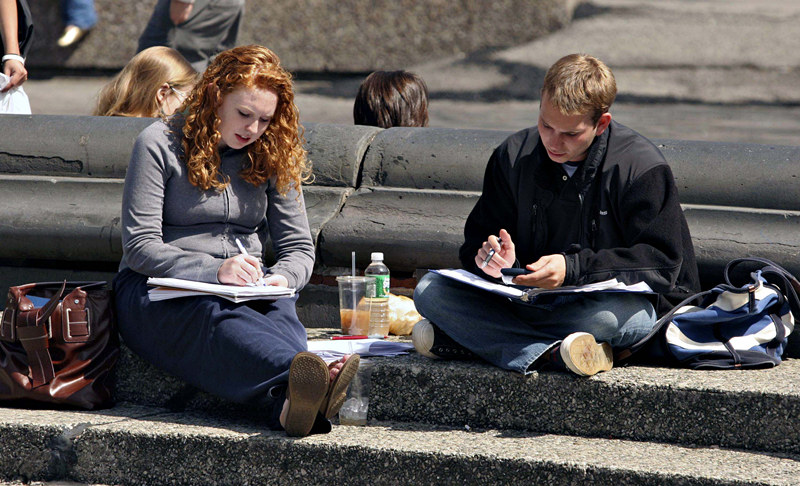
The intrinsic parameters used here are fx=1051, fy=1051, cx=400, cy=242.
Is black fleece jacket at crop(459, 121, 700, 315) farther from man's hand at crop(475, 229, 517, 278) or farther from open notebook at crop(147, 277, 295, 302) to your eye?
open notebook at crop(147, 277, 295, 302)

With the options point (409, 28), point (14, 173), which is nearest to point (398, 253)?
point (14, 173)

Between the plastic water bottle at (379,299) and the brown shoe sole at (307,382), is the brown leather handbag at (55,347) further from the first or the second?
the plastic water bottle at (379,299)

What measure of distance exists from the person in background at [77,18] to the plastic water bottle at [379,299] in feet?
17.8

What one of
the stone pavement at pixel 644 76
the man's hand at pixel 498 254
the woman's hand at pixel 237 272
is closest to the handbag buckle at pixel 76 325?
the woman's hand at pixel 237 272

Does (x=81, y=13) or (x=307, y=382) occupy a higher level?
(x=81, y=13)

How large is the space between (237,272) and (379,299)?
678 mm

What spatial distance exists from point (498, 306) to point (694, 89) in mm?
5198

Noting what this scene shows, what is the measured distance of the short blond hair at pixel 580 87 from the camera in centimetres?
313

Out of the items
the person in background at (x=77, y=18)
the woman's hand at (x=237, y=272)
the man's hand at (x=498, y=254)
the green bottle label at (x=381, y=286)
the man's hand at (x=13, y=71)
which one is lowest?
the green bottle label at (x=381, y=286)

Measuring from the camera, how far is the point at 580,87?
3.13 metres

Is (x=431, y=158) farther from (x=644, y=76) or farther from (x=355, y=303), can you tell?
(x=644, y=76)

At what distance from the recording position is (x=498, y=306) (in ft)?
11.1

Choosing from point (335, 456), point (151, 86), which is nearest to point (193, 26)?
point (151, 86)

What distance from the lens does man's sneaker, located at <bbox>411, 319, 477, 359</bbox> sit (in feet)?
11.0
